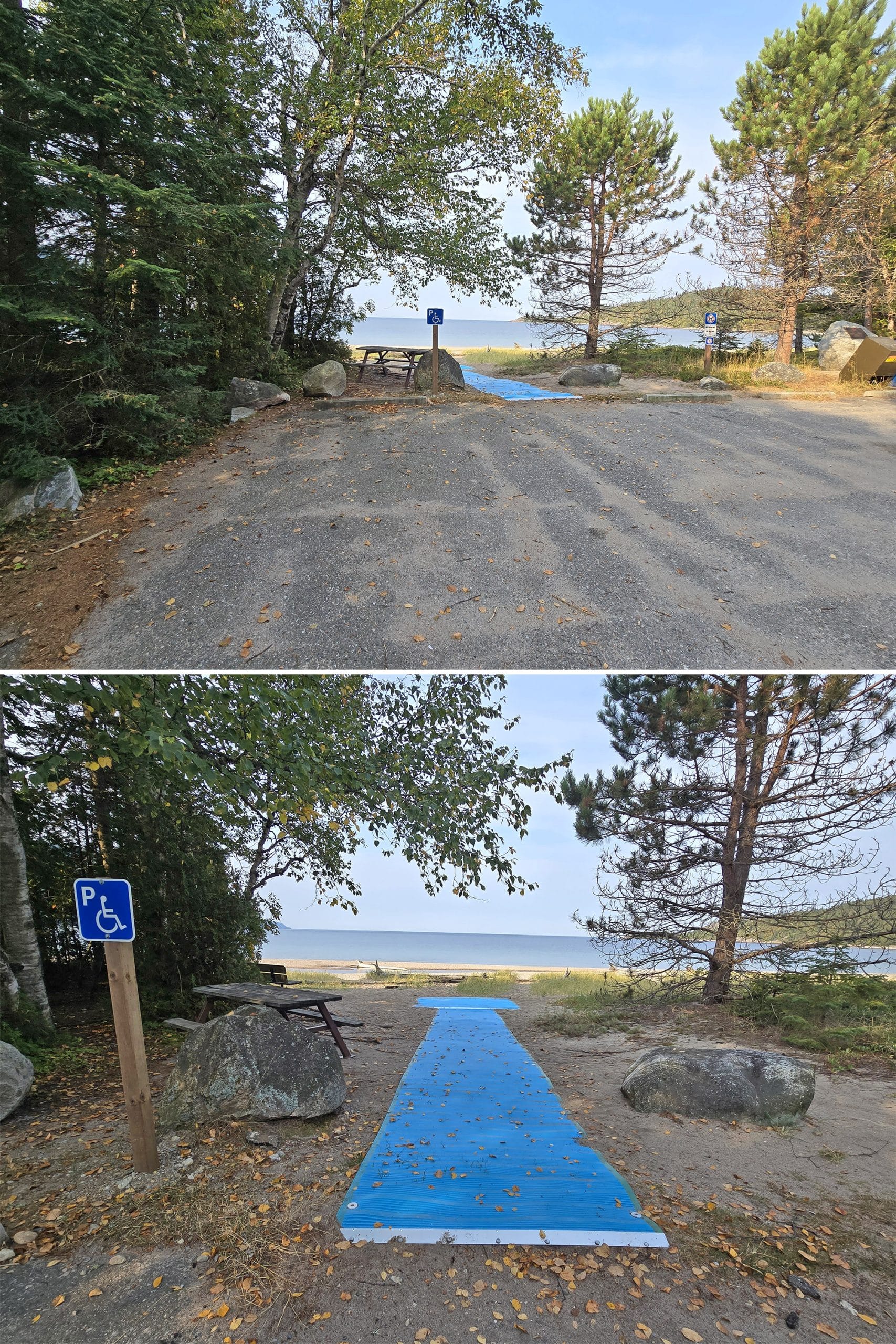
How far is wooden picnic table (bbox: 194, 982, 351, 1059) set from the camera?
5.30 m

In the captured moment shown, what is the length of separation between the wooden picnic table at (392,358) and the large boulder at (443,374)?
186mm

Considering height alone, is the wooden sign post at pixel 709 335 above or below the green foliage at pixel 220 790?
above

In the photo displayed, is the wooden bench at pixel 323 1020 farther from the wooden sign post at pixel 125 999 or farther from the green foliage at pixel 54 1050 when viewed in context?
the wooden sign post at pixel 125 999

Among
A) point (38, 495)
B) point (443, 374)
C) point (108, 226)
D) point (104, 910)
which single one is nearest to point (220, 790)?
point (104, 910)

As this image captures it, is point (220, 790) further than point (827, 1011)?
No

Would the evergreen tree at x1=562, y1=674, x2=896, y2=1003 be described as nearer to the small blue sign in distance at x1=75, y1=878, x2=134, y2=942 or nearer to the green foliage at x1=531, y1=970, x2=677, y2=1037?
the green foliage at x1=531, y1=970, x2=677, y2=1037

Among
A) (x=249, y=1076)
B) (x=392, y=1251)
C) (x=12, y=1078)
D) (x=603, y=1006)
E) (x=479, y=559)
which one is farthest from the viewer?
(x=603, y=1006)

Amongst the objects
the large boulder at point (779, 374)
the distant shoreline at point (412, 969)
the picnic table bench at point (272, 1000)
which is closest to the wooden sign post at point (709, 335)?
the large boulder at point (779, 374)

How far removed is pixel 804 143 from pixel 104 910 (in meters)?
19.6

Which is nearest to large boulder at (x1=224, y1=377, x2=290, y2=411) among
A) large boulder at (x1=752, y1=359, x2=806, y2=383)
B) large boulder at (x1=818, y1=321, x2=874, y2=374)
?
large boulder at (x1=752, y1=359, x2=806, y2=383)

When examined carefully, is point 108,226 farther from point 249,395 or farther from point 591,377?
point 591,377

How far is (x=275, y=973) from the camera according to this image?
32.2 feet

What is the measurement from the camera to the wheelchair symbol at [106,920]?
3.70 metres

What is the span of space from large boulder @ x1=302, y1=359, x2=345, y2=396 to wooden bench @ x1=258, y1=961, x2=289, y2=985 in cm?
826
